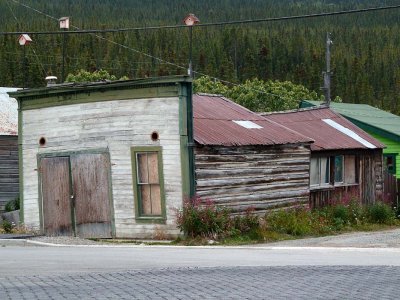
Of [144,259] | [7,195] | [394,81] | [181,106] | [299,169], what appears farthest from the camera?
[394,81]

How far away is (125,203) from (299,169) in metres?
6.29

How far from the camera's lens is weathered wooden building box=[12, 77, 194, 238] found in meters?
24.5

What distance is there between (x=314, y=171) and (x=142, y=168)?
8.03 m

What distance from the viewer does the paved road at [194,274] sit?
450 inches

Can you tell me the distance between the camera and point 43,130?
88.9ft

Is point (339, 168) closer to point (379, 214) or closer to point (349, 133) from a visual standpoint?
point (379, 214)

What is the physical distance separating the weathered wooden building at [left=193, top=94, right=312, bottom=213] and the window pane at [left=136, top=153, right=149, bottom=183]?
144 cm

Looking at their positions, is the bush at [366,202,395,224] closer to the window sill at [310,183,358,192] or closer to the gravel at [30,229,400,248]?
the window sill at [310,183,358,192]

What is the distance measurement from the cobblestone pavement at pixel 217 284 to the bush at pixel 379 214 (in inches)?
644


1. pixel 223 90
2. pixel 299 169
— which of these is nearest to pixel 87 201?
pixel 299 169

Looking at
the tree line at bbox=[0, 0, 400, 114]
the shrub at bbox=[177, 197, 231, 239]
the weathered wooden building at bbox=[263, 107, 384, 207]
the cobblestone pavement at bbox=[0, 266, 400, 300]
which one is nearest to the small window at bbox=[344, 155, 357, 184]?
the weathered wooden building at bbox=[263, 107, 384, 207]

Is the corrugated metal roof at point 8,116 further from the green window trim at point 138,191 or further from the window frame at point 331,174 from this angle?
the window frame at point 331,174

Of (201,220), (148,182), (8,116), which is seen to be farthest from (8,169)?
(201,220)

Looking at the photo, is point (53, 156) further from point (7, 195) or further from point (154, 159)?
point (7, 195)
